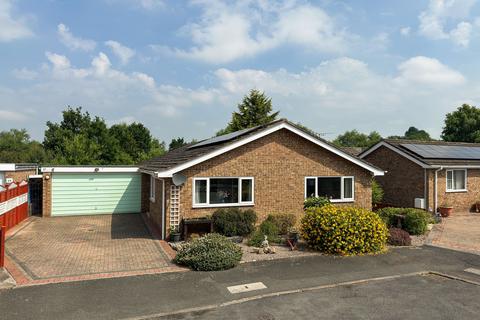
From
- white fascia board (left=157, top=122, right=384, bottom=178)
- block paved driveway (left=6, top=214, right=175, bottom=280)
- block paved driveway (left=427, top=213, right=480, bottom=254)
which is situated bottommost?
block paved driveway (left=427, top=213, right=480, bottom=254)

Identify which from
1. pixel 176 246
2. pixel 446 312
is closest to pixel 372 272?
pixel 446 312

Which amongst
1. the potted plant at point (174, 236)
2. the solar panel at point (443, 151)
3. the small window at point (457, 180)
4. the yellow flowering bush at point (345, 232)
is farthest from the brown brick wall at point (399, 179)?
the potted plant at point (174, 236)

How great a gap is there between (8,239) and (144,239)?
527 cm

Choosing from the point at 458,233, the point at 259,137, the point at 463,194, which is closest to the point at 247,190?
the point at 259,137

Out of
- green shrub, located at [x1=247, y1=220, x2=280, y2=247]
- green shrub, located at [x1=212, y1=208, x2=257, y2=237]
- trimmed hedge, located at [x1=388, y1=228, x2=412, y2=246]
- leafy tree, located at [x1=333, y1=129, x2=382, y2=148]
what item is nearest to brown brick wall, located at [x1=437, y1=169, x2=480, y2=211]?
trimmed hedge, located at [x1=388, y1=228, x2=412, y2=246]

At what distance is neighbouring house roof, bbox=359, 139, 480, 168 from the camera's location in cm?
2039

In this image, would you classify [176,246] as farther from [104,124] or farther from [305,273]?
[104,124]

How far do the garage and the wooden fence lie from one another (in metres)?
1.52

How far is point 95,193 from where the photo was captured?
20.2 metres

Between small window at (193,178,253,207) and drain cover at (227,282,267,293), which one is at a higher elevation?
small window at (193,178,253,207)

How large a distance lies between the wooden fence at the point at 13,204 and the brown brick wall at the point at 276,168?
7.60 meters

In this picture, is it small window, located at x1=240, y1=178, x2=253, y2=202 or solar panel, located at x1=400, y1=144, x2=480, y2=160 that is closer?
small window, located at x1=240, y1=178, x2=253, y2=202

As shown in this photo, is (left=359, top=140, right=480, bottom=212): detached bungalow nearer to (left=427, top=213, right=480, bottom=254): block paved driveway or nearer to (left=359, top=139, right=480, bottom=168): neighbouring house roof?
(left=359, top=139, right=480, bottom=168): neighbouring house roof

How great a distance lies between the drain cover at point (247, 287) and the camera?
26.5 ft
